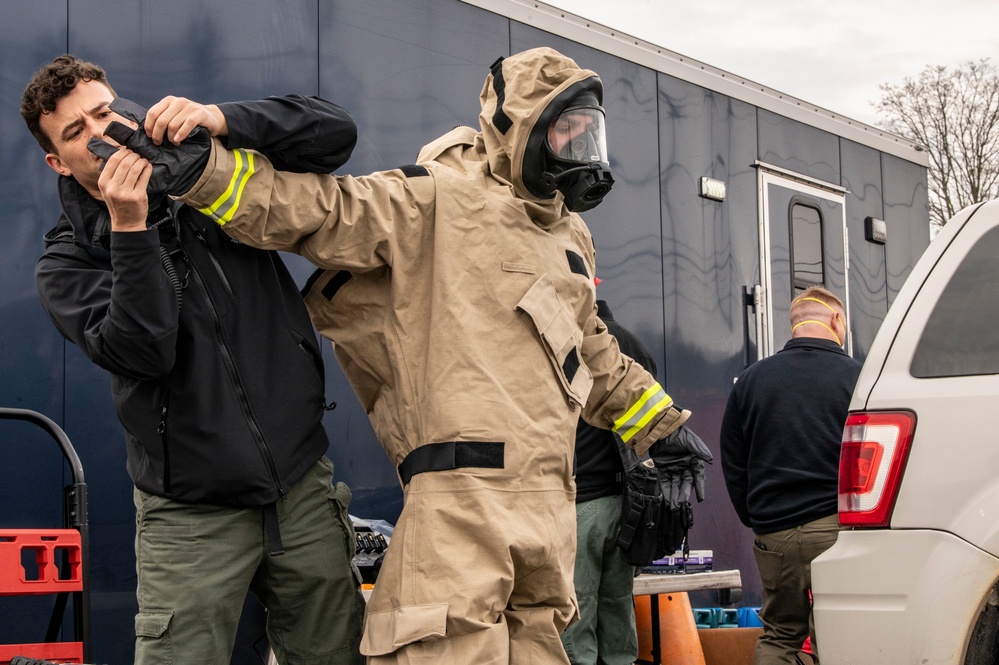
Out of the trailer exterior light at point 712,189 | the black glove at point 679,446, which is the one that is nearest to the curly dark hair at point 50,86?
the black glove at point 679,446

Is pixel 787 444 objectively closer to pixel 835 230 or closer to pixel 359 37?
pixel 359 37

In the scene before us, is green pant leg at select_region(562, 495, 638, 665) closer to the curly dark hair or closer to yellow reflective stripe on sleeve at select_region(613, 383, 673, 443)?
yellow reflective stripe on sleeve at select_region(613, 383, 673, 443)

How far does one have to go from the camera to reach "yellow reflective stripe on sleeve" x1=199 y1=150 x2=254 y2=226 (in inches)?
92.0

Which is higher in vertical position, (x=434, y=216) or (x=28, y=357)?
(x=434, y=216)

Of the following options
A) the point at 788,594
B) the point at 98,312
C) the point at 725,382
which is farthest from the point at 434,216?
the point at 725,382

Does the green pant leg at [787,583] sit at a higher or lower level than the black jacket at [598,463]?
lower

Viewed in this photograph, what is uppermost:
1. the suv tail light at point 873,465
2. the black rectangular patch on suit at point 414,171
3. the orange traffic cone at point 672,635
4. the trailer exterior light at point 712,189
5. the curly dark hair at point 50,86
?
the trailer exterior light at point 712,189

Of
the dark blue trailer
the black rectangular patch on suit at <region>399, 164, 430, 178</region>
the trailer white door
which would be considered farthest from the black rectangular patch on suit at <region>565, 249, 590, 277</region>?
the trailer white door

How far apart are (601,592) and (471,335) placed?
228 cm

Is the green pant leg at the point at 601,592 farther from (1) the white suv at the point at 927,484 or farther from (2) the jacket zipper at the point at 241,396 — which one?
(2) the jacket zipper at the point at 241,396

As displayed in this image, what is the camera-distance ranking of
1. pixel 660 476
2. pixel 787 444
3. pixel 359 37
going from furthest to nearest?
pixel 787 444 < pixel 359 37 < pixel 660 476

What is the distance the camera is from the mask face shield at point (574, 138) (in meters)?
2.84

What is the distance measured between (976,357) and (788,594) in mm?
1894

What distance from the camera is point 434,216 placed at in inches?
109
